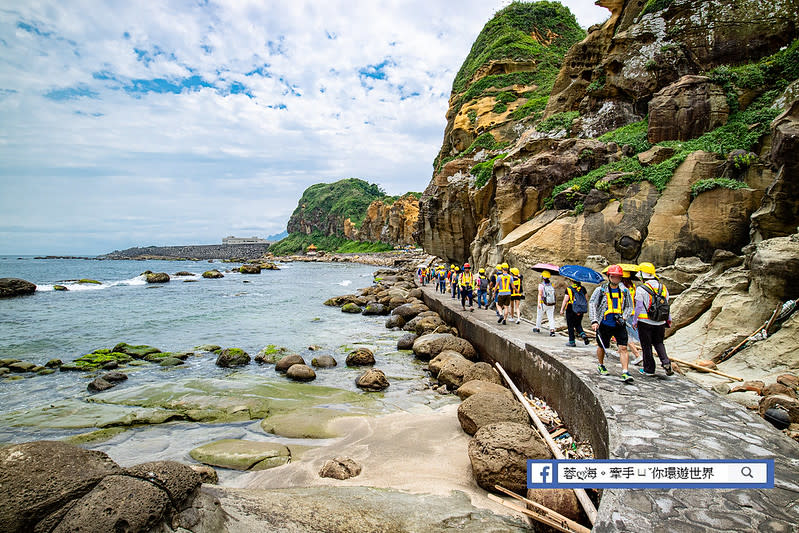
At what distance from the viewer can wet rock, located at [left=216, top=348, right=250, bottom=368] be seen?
1374 centimetres

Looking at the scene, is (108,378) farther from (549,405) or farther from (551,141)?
(551,141)

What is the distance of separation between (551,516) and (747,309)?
7278mm

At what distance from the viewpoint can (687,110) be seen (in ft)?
47.5

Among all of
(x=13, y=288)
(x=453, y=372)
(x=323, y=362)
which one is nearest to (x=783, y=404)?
(x=453, y=372)

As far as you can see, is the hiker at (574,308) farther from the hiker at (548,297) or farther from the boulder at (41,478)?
the boulder at (41,478)

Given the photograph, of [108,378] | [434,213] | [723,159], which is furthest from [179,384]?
[434,213]

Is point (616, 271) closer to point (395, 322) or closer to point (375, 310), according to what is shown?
point (395, 322)

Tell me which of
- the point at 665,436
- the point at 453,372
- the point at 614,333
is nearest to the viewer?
the point at 665,436

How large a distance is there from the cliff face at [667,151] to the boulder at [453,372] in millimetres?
5589

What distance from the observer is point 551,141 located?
19391mm

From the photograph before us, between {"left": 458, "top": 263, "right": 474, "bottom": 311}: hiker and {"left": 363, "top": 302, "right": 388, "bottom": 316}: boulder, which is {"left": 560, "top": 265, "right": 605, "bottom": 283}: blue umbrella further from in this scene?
{"left": 363, "top": 302, "right": 388, "bottom": 316}: boulder

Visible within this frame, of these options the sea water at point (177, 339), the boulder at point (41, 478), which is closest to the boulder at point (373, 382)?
the sea water at point (177, 339)

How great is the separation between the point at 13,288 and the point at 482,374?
43819 mm

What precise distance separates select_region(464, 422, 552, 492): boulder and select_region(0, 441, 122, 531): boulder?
4240 mm
